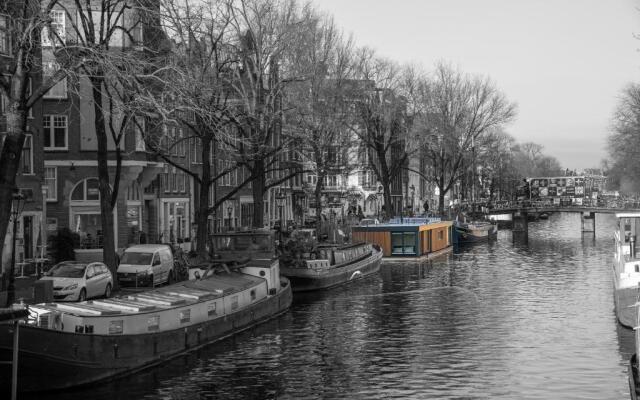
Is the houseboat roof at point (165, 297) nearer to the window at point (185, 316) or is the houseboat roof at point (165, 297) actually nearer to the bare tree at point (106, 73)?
the window at point (185, 316)

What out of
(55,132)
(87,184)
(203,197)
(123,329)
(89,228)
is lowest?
(123,329)

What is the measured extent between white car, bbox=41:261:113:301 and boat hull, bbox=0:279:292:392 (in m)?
8.82

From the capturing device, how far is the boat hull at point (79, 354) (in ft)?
69.4

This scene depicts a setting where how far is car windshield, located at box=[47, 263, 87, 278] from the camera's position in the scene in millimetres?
35688

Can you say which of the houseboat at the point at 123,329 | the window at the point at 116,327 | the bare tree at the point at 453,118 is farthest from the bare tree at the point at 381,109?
the window at the point at 116,327

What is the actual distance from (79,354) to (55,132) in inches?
1373

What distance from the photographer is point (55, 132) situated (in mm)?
54750

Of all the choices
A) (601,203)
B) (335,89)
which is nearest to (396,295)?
(335,89)

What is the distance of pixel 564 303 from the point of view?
41312mm

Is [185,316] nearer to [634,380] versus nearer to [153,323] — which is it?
[153,323]

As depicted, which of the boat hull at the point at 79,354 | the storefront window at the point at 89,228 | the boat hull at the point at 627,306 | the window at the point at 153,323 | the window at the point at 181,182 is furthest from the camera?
the window at the point at 181,182

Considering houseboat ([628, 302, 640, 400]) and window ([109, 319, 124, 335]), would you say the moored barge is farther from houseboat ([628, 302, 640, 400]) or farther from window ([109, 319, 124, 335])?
houseboat ([628, 302, 640, 400])

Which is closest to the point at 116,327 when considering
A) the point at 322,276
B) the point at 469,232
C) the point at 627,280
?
the point at 627,280

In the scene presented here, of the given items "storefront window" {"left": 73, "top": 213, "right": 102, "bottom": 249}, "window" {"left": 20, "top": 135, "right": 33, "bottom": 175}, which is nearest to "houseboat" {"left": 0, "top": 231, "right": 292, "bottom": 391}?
"window" {"left": 20, "top": 135, "right": 33, "bottom": 175}
